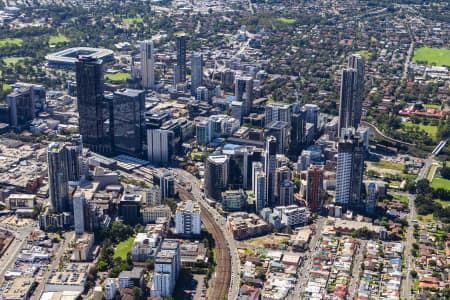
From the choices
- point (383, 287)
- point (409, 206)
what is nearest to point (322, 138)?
point (409, 206)

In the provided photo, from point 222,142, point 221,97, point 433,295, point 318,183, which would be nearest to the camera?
point 433,295

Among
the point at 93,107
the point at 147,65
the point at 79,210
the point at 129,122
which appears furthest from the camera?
the point at 147,65

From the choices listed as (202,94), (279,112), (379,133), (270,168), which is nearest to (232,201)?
(270,168)

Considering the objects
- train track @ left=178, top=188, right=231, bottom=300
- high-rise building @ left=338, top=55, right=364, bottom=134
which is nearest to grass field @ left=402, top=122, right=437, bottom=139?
high-rise building @ left=338, top=55, right=364, bottom=134

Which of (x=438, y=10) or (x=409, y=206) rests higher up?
(x=438, y=10)

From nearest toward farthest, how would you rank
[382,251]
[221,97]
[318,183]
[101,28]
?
[382,251], [318,183], [221,97], [101,28]

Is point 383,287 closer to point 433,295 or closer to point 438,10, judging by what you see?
point 433,295

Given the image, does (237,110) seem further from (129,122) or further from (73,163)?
(73,163)

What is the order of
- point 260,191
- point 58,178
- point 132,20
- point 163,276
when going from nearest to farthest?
1. point 163,276
2. point 58,178
3. point 260,191
4. point 132,20
